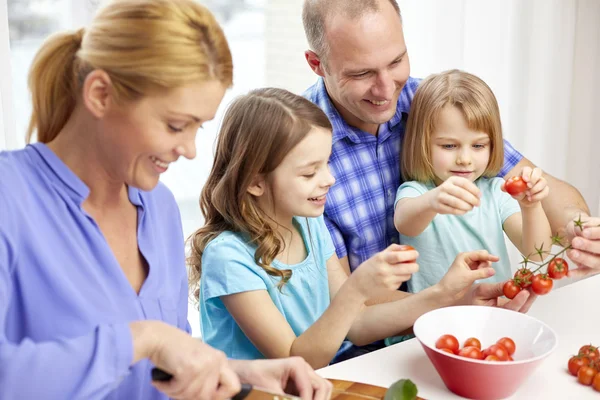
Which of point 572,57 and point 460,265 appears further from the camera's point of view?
point 572,57

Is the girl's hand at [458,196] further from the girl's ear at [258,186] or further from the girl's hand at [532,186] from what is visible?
the girl's ear at [258,186]

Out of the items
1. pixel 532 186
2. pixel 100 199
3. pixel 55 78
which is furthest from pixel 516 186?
pixel 55 78

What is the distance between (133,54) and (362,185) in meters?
1.13

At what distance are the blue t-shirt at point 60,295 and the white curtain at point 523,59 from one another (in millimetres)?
1958

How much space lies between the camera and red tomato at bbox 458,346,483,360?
4.42 ft

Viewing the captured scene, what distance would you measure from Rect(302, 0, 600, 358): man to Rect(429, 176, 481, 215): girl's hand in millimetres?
370

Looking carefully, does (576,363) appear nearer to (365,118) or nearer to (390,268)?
(390,268)

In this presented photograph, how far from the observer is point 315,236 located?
1.86 m

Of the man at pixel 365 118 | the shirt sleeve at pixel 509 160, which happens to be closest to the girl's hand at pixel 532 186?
the man at pixel 365 118

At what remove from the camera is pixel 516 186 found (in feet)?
5.77

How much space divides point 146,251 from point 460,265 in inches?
27.9

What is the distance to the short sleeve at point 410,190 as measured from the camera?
2.04 metres

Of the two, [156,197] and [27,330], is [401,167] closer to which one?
[156,197]

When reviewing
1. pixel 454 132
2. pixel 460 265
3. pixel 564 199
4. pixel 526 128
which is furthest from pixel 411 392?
pixel 526 128
